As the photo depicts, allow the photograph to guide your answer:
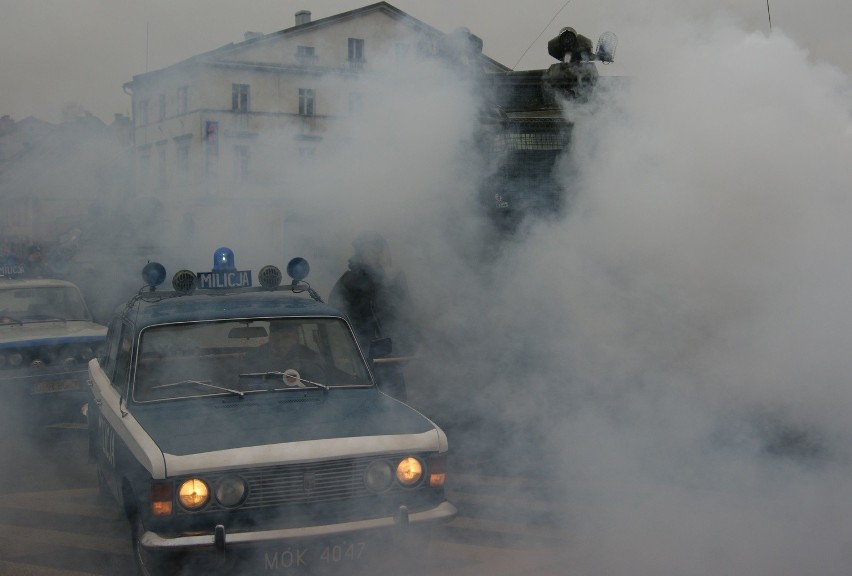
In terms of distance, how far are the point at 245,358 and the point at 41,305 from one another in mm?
4786

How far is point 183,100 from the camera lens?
11156 millimetres

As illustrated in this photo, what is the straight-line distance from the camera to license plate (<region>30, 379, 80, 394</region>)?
7.94m

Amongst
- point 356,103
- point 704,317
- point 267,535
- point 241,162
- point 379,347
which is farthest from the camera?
point 241,162

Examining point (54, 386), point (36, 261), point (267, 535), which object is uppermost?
point (36, 261)

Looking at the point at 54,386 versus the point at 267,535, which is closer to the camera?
the point at 267,535

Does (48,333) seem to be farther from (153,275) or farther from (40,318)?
(153,275)

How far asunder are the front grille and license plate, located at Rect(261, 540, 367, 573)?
199 mm

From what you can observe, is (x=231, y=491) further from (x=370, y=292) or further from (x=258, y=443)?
(x=370, y=292)

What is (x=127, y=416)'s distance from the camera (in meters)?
4.51

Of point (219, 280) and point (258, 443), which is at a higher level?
point (219, 280)

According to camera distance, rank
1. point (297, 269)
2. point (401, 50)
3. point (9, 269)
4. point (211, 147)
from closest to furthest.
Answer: point (297, 269)
point (9, 269)
point (401, 50)
point (211, 147)

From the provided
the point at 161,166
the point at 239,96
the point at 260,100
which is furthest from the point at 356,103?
the point at 161,166

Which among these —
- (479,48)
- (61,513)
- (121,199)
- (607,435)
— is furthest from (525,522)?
(121,199)

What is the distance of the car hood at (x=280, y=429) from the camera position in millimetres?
3965
